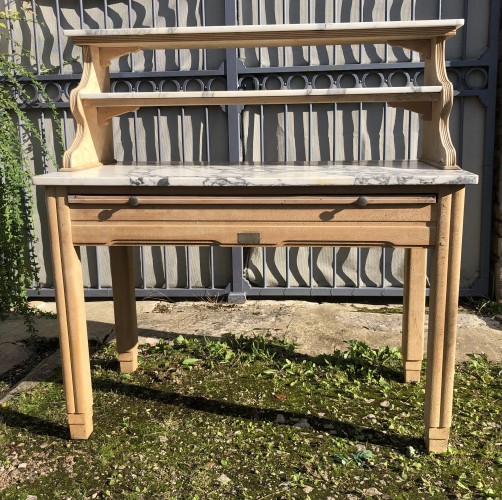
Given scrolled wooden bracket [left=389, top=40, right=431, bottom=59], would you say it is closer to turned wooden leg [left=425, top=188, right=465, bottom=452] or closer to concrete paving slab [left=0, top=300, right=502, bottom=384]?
turned wooden leg [left=425, top=188, right=465, bottom=452]

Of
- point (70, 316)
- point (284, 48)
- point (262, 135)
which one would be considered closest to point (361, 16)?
point (284, 48)

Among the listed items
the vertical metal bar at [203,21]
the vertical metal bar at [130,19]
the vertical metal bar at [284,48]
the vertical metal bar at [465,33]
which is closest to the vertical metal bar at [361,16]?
the vertical metal bar at [284,48]

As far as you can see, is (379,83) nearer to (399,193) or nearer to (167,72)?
(167,72)

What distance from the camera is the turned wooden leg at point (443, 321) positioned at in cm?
221

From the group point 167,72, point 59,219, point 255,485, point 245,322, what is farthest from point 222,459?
point 167,72

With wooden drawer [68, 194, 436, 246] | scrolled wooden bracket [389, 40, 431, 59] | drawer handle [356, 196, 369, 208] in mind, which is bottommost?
wooden drawer [68, 194, 436, 246]

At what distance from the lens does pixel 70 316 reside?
244 centimetres

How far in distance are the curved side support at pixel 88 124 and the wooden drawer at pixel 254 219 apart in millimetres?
258

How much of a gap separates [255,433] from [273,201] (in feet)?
3.41

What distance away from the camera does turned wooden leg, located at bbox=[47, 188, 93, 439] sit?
236cm

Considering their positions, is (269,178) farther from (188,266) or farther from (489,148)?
(489,148)

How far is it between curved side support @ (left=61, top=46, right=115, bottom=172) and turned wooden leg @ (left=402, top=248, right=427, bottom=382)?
1606 mm

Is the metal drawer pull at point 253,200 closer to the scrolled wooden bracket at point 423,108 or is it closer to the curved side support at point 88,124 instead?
the curved side support at point 88,124

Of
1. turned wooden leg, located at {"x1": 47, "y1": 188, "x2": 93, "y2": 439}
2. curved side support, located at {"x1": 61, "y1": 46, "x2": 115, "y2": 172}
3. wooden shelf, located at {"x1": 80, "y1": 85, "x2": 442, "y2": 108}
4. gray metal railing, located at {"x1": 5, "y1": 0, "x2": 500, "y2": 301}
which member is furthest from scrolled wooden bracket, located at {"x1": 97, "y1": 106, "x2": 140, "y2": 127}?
gray metal railing, located at {"x1": 5, "y1": 0, "x2": 500, "y2": 301}
